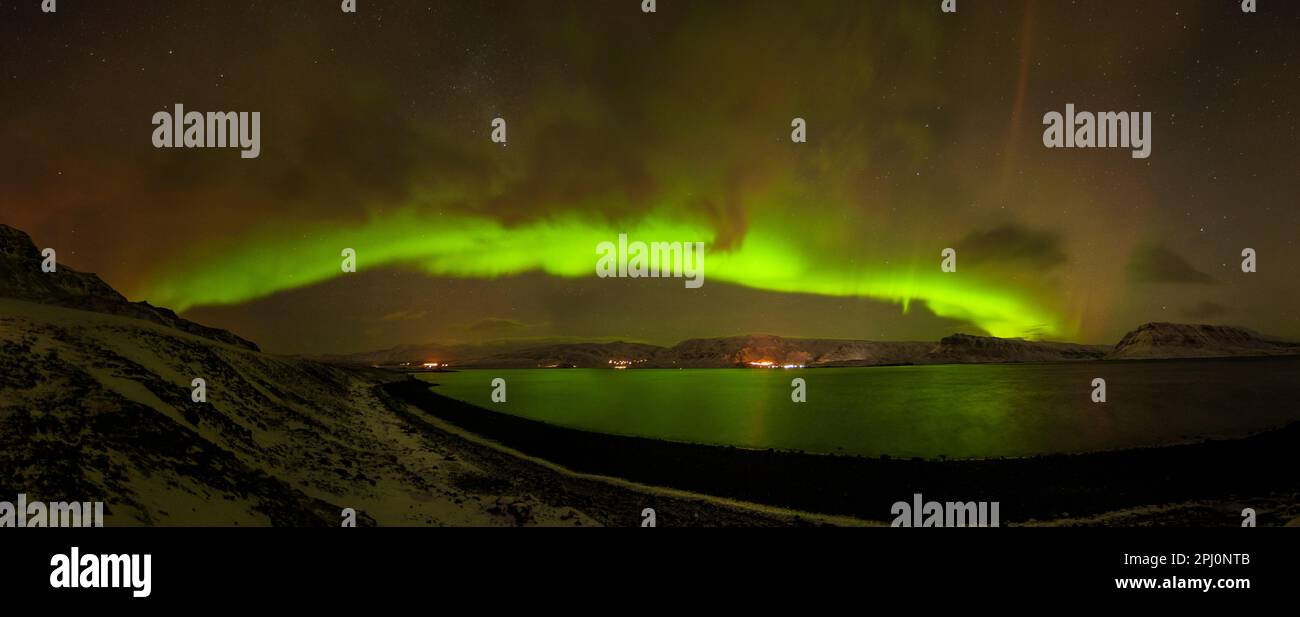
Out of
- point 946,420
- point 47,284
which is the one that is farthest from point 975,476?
point 47,284

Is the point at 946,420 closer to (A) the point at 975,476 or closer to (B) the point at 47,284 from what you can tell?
(A) the point at 975,476

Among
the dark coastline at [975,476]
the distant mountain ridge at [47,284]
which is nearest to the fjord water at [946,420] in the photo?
the dark coastline at [975,476]

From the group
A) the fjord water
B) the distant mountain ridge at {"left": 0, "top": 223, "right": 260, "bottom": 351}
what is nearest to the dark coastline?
the fjord water

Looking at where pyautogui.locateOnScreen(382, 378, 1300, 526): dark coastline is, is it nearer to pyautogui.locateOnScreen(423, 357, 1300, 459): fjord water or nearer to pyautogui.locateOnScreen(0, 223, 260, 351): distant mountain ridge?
pyautogui.locateOnScreen(423, 357, 1300, 459): fjord water

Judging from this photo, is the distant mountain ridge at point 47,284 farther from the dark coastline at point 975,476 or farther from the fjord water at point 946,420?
the fjord water at point 946,420
